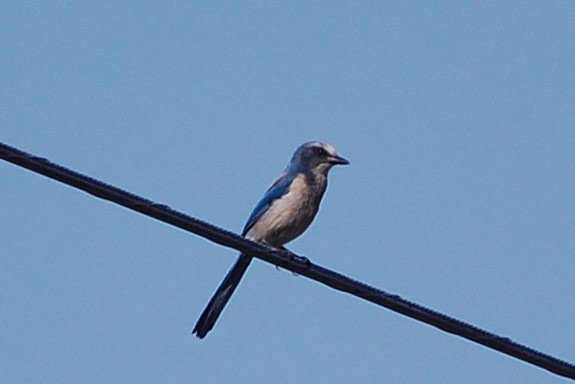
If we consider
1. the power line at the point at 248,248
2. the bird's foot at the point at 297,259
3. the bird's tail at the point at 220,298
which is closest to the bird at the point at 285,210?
the bird's tail at the point at 220,298

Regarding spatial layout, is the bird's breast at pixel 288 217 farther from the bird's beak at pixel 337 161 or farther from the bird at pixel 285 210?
the bird's beak at pixel 337 161

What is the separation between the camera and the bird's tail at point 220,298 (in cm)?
1145

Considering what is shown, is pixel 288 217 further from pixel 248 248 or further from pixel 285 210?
pixel 248 248

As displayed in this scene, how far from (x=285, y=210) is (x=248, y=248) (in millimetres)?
4164

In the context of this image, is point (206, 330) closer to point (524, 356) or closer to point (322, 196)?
point (322, 196)

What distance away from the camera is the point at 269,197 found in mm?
12570

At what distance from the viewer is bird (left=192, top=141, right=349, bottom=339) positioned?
11977 mm

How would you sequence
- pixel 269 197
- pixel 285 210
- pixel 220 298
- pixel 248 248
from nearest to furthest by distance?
pixel 248 248 → pixel 220 298 → pixel 285 210 → pixel 269 197

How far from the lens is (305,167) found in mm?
12867

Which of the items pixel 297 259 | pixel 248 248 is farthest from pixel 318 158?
pixel 248 248

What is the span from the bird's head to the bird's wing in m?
0.23

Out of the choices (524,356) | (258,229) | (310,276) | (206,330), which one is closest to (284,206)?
(258,229)

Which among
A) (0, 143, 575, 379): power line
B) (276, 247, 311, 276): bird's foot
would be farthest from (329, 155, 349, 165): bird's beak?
(0, 143, 575, 379): power line

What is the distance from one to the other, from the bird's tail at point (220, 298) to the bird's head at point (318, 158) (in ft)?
4.04
